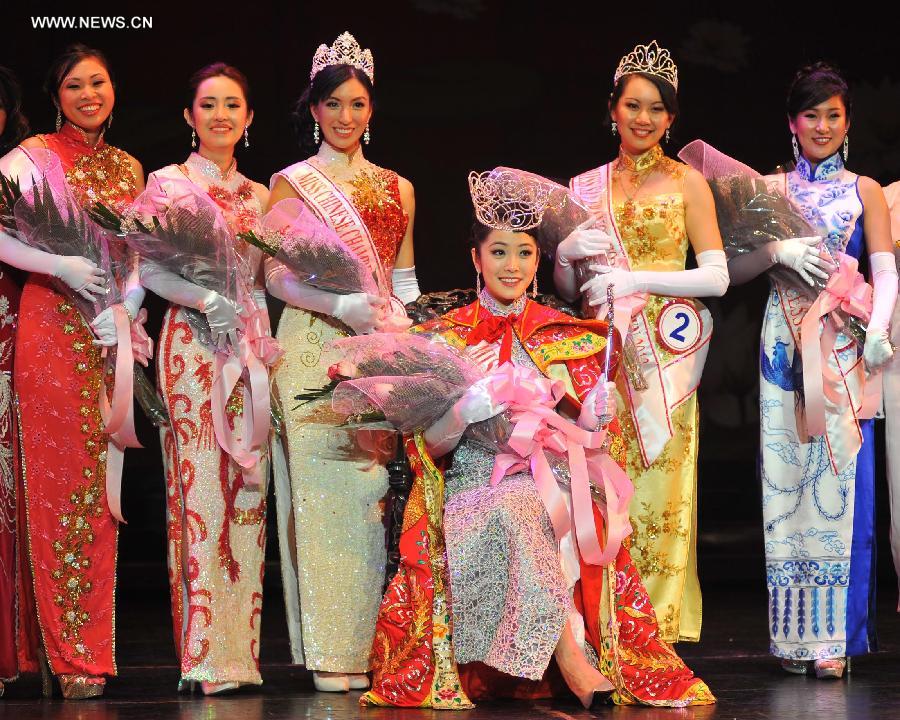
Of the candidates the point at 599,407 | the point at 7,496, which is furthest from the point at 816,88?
the point at 7,496

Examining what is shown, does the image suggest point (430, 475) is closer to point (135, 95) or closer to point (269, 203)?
point (269, 203)

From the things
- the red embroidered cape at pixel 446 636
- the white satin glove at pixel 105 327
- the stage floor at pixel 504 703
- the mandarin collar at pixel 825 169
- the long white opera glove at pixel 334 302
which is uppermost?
the mandarin collar at pixel 825 169

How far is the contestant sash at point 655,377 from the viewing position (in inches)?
180

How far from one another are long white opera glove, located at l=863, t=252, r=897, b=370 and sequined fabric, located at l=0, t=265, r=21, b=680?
2.32 m

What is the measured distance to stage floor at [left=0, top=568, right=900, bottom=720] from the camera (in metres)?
3.96

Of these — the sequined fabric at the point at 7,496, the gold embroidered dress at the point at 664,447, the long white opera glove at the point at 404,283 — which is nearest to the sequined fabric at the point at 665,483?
the gold embroidered dress at the point at 664,447

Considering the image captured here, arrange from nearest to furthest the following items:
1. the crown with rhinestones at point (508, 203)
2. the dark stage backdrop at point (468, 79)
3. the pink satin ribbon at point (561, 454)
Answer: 1. the pink satin ribbon at point (561, 454)
2. the crown with rhinestones at point (508, 203)
3. the dark stage backdrop at point (468, 79)

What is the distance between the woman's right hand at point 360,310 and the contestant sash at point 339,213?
118 millimetres

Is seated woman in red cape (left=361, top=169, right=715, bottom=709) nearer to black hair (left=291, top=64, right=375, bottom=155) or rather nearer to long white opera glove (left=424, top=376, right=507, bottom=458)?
long white opera glove (left=424, top=376, right=507, bottom=458)

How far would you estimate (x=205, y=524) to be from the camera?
4.39 metres

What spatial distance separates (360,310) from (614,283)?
69 cm

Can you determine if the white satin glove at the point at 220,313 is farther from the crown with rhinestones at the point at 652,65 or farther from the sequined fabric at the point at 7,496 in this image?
the crown with rhinestones at the point at 652,65

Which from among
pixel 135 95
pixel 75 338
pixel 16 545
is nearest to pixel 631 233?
pixel 75 338

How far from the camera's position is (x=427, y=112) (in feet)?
21.2
